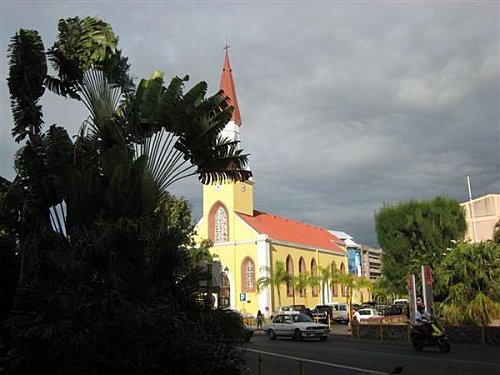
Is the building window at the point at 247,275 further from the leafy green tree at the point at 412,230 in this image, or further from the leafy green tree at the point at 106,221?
the leafy green tree at the point at 106,221

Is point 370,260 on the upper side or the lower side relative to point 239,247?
upper

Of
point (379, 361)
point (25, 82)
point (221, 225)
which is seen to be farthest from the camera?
point (221, 225)

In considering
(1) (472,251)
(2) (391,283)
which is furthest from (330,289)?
(1) (472,251)

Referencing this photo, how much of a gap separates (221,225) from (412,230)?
26.3 meters

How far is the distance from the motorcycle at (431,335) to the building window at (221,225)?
140 feet

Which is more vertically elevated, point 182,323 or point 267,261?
point 267,261

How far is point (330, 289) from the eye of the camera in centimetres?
7044

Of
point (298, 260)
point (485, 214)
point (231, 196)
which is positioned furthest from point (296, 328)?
point (485, 214)

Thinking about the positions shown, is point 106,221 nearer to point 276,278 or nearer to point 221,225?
point 276,278

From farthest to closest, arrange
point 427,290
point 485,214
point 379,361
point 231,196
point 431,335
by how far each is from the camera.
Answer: point 485,214
point 231,196
point 427,290
point 431,335
point 379,361

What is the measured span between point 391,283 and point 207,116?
1194 inches

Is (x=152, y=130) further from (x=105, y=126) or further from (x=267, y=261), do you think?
(x=267, y=261)

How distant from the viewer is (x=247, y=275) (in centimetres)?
5975

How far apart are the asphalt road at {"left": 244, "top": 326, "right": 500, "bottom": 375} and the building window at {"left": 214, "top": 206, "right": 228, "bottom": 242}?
128ft
